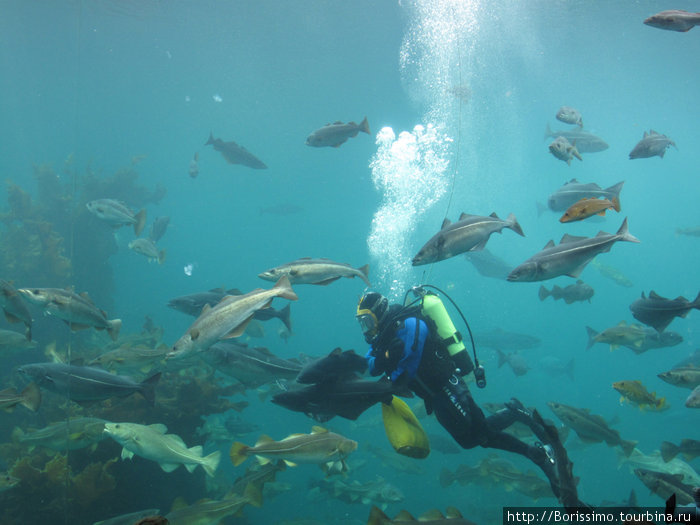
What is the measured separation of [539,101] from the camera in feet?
101

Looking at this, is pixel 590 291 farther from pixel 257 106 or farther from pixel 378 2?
pixel 257 106

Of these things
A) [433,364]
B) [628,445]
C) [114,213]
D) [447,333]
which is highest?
[114,213]

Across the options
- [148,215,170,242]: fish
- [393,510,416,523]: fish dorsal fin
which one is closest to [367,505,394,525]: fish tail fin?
[393,510,416,523]: fish dorsal fin

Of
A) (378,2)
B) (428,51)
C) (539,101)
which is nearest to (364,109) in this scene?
(428,51)

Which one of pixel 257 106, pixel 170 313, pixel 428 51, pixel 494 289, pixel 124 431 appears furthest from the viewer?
pixel 494 289

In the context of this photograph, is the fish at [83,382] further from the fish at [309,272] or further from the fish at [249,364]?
the fish at [309,272]

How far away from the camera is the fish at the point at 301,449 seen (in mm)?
3754

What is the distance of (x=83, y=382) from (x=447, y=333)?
4730mm

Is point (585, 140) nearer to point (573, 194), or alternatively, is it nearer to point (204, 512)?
point (573, 194)

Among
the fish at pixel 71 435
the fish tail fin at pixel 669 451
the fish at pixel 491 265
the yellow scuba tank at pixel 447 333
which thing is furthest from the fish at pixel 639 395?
the fish at pixel 491 265

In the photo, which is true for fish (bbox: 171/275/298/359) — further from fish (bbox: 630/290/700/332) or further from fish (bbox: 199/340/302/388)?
fish (bbox: 630/290/700/332)

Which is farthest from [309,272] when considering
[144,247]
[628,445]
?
[144,247]

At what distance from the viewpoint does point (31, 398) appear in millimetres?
4105

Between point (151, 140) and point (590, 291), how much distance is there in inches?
2298
